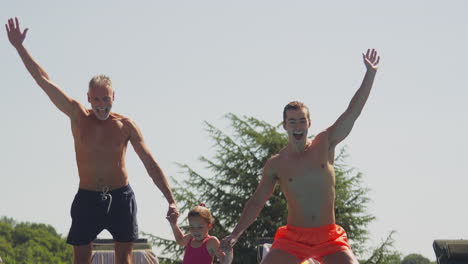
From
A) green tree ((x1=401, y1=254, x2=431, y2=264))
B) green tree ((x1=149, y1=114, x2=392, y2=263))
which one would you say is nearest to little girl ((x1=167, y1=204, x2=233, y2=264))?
green tree ((x1=149, y1=114, x2=392, y2=263))

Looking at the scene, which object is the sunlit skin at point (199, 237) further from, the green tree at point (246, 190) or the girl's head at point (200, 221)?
the green tree at point (246, 190)

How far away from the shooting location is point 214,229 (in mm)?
38312

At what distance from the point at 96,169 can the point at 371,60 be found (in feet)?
8.90

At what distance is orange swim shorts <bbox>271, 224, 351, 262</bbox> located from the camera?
8.74m

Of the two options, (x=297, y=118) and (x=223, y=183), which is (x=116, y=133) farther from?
(x=223, y=183)

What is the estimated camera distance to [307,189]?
29.3ft

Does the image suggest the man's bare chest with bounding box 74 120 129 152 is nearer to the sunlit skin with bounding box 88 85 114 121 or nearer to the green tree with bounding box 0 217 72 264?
the sunlit skin with bounding box 88 85 114 121

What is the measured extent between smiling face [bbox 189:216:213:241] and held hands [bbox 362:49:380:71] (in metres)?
2.77

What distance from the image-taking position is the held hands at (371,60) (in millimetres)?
9078

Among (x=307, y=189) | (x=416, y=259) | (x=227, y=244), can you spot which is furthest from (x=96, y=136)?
(x=416, y=259)

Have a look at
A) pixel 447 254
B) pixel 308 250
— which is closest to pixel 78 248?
pixel 308 250

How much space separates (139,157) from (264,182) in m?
1.25

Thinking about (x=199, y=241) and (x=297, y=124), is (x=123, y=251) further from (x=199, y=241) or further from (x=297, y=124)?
(x=297, y=124)

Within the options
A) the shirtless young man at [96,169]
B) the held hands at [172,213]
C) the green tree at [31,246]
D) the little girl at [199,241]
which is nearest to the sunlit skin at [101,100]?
the shirtless young man at [96,169]
